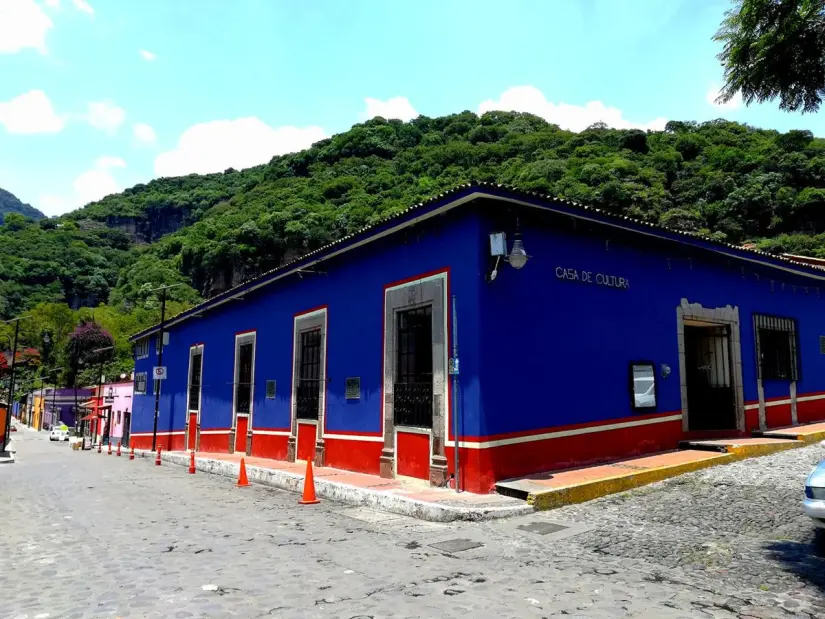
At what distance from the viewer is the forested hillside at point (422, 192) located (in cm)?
4975

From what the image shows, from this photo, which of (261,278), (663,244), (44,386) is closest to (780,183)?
(663,244)

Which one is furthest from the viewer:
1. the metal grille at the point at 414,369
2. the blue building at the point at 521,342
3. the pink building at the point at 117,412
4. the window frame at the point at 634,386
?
the pink building at the point at 117,412

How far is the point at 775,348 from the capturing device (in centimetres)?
1441

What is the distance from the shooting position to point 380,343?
11.4 m

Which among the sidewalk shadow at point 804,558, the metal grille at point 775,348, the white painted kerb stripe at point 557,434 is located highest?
the metal grille at point 775,348

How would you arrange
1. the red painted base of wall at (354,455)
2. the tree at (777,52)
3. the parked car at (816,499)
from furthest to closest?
the red painted base of wall at (354,455), the tree at (777,52), the parked car at (816,499)

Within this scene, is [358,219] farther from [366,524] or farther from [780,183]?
[366,524]

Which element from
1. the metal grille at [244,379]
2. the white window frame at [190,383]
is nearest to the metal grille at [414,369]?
the metal grille at [244,379]

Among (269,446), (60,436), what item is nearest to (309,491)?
(269,446)

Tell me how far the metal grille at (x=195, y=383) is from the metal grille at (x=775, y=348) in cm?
1878

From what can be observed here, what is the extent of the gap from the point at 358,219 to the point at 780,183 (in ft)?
125

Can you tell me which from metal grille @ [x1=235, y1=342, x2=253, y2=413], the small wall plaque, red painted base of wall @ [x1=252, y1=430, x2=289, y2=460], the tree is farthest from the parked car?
metal grille @ [x1=235, y1=342, x2=253, y2=413]

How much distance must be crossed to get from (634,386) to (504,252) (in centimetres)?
422

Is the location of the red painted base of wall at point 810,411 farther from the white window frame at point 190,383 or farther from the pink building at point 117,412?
the pink building at point 117,412
